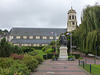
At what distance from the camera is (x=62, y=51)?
25.6 metres

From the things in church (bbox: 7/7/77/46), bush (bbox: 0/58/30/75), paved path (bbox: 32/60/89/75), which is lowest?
paved path (bbox: 32/60/89/75)

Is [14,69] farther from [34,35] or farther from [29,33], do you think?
[29,33]

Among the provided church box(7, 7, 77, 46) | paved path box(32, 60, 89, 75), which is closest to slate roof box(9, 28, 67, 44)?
church box(7, 7, 77, 46)

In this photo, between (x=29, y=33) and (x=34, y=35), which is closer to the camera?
(x=34, y=35)

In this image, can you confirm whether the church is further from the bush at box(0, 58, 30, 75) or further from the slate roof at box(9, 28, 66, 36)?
the bush at box(0, 58, 30, 75)

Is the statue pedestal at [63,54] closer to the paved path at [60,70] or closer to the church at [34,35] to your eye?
the paved path at [60,70]

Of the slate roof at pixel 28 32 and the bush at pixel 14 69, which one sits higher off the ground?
the slate roof at pixel 28 32

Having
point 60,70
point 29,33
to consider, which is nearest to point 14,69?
point 60,70

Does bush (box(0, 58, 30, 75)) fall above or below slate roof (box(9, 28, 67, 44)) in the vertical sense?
below

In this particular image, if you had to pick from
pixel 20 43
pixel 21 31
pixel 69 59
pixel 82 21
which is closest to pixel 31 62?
pixel 69 59

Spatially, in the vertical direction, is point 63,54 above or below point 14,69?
below

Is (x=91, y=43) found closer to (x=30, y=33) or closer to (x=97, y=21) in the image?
(x=97, y=21)

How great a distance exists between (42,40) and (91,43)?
168 ft

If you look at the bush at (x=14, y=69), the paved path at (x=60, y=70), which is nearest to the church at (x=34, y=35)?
the paved path at (x=60, y=70)
